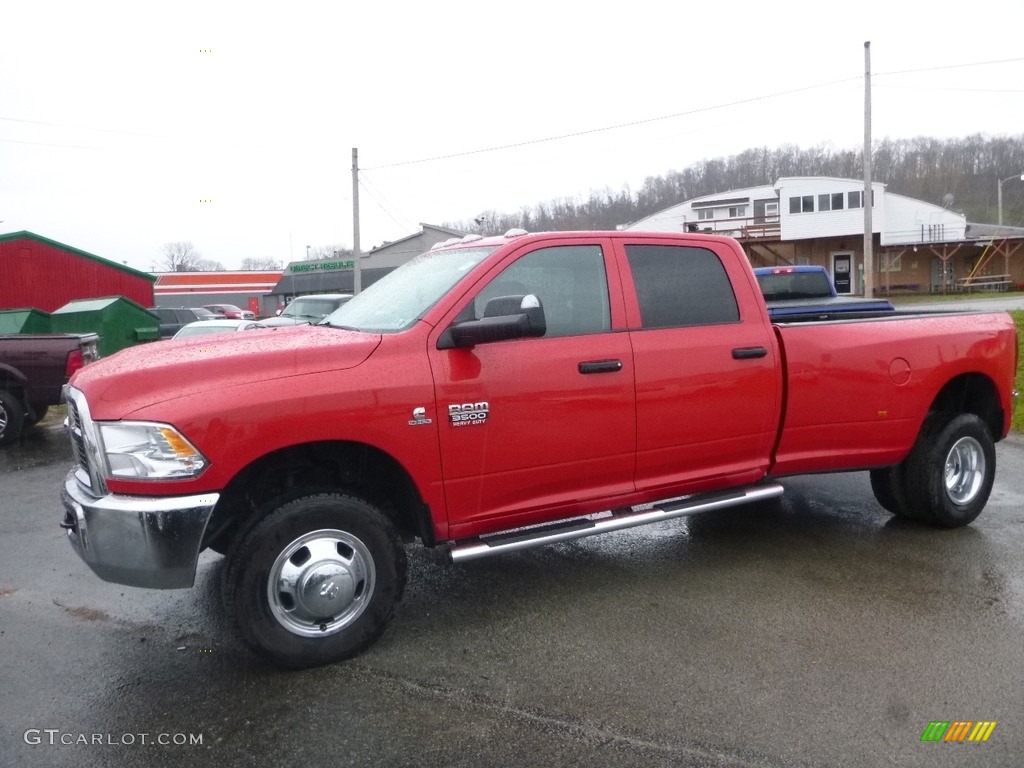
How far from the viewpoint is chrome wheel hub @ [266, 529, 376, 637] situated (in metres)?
3.59

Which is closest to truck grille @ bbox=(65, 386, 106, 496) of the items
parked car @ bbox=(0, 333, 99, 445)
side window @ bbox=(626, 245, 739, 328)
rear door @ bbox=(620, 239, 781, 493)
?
rear door @ bbox=(620, 239, 781, 493)

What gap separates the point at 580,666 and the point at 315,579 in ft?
4.11

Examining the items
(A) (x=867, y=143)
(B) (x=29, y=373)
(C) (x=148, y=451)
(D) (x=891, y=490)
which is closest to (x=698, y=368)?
(D) (x=891, y=490)

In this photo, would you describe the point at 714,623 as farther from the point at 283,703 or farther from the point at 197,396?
the point at 197,396

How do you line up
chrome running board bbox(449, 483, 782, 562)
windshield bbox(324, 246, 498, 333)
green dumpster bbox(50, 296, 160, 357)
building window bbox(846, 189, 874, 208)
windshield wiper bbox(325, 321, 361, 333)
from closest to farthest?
chrome running board bbox(449, 483, 782, 562) < windshield bbox(324, 246, 498, 333) < windshield wiper bbox(325, 321, 361, 333) < green dumpster bbox(50, 296, 160, 357) < building window bbox(846, 189, 874, 208)

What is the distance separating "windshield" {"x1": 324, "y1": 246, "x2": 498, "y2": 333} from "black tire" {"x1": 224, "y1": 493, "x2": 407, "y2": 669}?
99 cm

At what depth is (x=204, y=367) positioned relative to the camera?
11.5 feet

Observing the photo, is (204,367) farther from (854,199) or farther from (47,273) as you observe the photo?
(854,199)

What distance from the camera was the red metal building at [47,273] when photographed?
25.1m

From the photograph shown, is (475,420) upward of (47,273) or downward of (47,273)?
downward

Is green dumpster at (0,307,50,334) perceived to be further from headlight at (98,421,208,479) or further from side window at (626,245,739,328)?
side window at (626,245,739,328)

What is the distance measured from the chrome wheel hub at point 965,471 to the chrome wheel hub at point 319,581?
161 inches

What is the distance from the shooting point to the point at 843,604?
434 cm

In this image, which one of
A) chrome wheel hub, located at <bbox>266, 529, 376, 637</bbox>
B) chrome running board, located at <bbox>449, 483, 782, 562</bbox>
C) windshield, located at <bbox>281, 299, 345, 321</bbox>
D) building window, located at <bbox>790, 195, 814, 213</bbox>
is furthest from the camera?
building window, located at <bbox>790, 195, 814, 213</bbox>
